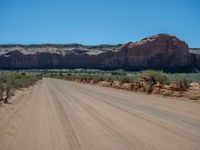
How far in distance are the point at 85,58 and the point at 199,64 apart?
49979mm

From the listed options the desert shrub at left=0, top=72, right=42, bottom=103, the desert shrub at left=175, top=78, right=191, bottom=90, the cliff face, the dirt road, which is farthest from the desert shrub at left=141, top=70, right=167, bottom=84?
the cliff face

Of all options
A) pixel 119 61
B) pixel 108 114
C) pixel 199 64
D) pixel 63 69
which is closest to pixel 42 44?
pixel 63 69

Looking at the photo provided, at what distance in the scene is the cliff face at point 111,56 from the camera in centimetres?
13975

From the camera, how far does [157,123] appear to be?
1212 cm

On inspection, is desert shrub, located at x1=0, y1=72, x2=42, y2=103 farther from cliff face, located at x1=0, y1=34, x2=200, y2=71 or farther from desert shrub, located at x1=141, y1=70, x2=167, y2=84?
cliff face, located at x1=0, y1=34, x2=200, y2=71

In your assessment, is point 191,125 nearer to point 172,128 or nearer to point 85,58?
point 172,128

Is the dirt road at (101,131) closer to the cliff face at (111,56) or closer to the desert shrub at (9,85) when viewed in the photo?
the desert shrub at (9,85)

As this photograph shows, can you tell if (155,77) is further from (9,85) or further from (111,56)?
(111,56)

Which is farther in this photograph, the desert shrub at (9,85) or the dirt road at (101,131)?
the desert shrub at (9,85)

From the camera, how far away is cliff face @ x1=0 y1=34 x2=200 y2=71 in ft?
458

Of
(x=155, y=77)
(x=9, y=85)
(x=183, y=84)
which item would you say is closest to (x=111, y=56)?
(x=155, y=77)

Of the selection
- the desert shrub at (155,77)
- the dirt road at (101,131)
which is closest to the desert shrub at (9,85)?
the dirt road at (101,131)

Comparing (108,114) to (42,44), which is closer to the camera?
(108,114)

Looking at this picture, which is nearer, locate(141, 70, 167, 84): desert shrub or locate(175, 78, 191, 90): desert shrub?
locate(175, 78, 191, 90): desert shrub
